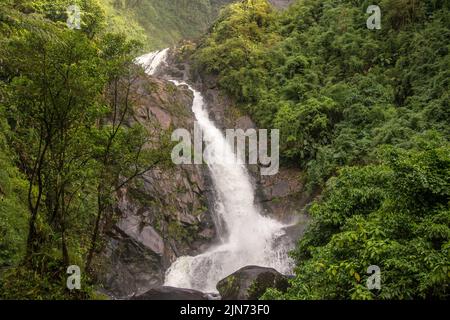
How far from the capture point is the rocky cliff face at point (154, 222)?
1688 cm

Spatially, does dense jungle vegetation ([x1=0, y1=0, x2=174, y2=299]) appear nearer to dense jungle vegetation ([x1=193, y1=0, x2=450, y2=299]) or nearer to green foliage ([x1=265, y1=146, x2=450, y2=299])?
green foliage ([x1=265, y1=146, x2=450, y2=299])

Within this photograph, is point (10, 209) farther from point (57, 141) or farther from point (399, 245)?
point (399, 245)

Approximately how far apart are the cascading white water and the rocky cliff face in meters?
0.69

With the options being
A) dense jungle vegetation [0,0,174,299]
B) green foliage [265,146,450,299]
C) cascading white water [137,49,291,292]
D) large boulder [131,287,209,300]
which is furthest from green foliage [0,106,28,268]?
cascading white water [137,49,291,292]

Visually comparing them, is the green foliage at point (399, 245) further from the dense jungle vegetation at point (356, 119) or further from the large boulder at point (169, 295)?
the large boulder at point (169, 295)

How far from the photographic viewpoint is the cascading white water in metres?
17.5

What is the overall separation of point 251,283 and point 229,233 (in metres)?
6.82

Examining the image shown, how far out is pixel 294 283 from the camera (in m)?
9.89

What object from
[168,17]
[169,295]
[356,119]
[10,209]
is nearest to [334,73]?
[356,119]

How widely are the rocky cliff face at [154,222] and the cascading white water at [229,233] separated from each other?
0.69m

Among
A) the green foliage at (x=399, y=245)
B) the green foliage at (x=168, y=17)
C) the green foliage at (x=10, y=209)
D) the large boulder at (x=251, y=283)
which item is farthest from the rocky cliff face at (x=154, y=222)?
the green foliage at (x=168, y=17)

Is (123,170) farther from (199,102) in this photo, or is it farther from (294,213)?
(199,102)

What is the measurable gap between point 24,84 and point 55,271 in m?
3.83
